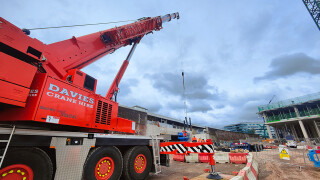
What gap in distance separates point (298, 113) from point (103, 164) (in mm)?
47922

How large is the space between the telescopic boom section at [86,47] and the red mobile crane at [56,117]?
3cm

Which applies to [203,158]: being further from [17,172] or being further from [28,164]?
[17,172]

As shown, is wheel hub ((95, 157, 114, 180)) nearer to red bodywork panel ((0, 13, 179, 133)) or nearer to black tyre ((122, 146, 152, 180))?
black tyre ((122, 146, 152, 180))

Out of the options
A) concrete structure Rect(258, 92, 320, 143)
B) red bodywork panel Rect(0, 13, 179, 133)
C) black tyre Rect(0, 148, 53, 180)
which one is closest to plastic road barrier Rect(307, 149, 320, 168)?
red bodywork panel Rect(0, 13, 179, 133)

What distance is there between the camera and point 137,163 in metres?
5.92

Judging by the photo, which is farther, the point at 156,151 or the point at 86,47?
the point at 156,151

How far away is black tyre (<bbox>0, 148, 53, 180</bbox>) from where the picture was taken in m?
2.90

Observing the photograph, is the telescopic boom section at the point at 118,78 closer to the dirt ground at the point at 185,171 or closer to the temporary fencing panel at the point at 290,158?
the dirt ground at the point at 185,171

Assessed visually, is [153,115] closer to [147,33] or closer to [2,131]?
[147,33]

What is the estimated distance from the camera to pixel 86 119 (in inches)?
182

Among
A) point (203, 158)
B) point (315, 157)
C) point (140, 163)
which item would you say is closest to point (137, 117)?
point (203, 158)

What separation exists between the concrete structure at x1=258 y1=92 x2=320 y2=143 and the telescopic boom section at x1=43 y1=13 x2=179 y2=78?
130ft

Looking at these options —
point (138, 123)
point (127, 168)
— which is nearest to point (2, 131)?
point (127, 168)

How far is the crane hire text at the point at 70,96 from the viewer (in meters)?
3.83
